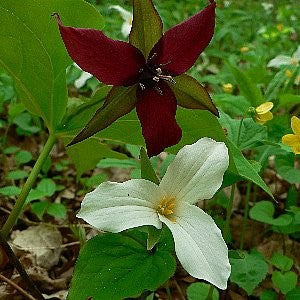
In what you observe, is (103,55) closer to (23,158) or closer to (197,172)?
(197,172)

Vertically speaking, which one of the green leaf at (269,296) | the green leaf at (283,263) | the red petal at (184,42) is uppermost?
the red petal at (184,42)

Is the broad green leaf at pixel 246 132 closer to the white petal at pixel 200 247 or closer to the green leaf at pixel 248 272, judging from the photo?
the green leaf at pixel 248 272

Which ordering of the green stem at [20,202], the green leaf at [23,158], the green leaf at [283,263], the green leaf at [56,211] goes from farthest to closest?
the green leaf at [23,158], the green leaf at [56,211], the green leaf at [283,263], the green stem at [20,202]

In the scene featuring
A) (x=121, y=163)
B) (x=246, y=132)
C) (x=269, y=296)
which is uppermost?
(x=246, y=132)

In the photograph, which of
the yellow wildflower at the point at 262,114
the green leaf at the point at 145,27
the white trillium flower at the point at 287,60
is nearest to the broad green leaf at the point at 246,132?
the yellow wildflower at the point at 262,114

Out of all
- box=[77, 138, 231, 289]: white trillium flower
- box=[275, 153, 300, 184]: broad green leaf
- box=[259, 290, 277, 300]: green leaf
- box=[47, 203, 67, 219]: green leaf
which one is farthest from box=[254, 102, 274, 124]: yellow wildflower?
box=[47, 203, 67, 219]: green leaf

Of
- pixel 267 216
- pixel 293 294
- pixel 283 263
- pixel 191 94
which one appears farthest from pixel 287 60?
pixel 191 94

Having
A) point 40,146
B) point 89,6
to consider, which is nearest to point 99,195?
point 89,6
